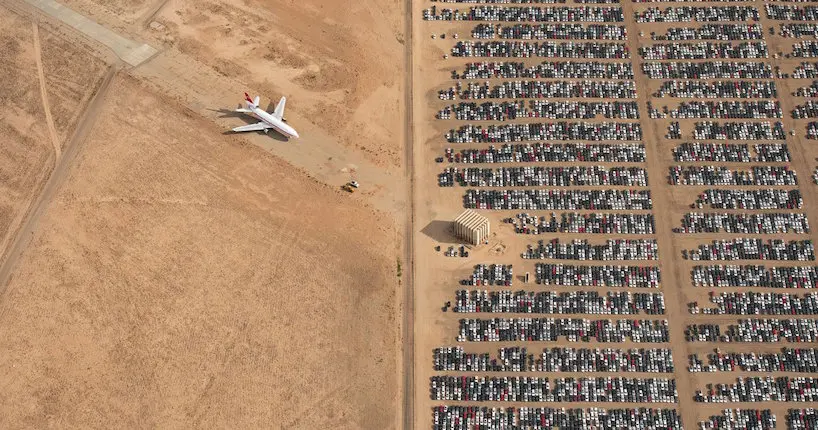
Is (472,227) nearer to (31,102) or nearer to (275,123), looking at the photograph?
(275,123)

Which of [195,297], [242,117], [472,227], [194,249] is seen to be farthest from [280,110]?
[472,227]

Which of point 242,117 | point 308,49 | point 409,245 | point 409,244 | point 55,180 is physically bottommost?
point 409,245

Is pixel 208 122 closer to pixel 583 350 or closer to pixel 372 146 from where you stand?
pixel 372 146

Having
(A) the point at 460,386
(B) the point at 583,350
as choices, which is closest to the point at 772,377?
(B) the point at 583,350

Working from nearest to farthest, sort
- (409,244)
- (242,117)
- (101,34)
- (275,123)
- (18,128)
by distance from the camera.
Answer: (409,244)
(275,123)
(18,128)
(242,117)
(101,34)

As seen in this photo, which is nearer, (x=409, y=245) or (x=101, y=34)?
(x=409, y=245)

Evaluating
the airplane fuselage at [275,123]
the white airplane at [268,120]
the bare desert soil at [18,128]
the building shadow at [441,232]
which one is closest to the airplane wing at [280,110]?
the white airplane at [268,120]

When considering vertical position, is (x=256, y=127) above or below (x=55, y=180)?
above
